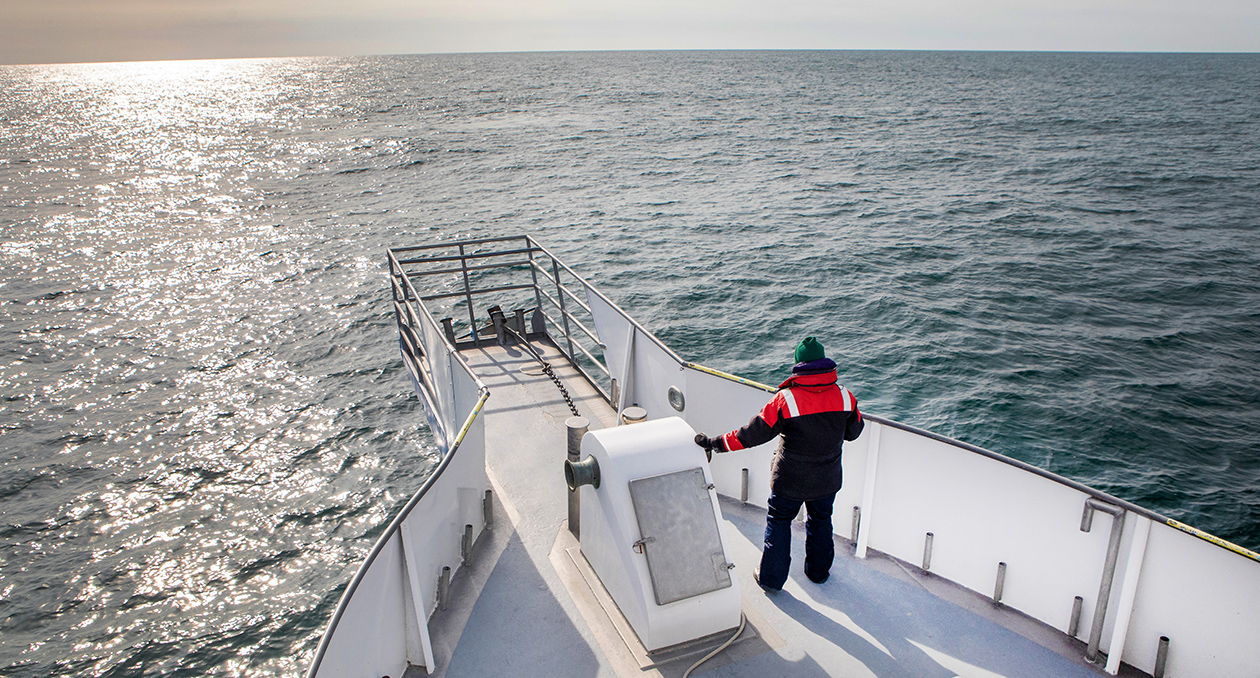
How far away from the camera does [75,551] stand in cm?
1002

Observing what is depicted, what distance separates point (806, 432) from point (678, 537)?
1009mm

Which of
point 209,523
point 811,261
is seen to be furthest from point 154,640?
point 811,261

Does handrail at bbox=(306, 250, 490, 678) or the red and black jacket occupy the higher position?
the red and black jacket

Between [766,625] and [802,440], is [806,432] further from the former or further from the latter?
[766,625]

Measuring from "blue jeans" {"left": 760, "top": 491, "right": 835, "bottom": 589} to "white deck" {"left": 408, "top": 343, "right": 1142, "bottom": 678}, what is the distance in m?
0.16

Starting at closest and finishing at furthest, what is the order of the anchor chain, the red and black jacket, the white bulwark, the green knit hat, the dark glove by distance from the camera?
1. the white bulwark
2. the green knit hat
3. the red and black jacket
4. the dark glove
5. the anchor chain

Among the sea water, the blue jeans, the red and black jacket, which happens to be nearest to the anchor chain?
the sea water

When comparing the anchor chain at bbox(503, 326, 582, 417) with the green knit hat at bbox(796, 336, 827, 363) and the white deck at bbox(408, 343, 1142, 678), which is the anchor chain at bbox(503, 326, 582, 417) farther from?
the green knit hat at bbox(796, 336, 827, 363)

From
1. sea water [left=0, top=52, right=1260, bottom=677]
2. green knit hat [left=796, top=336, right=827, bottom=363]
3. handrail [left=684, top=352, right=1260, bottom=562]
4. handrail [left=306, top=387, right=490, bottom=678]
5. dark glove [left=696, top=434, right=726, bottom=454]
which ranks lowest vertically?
→ sea water [left=0, top=52, right=1260, bottom=677]

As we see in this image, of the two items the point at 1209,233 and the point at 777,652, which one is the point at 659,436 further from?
the point at 1209,233

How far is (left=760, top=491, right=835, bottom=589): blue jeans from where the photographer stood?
15.6ft

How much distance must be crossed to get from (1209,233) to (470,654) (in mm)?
30438

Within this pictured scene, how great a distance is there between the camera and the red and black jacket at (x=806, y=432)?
435 centimetres

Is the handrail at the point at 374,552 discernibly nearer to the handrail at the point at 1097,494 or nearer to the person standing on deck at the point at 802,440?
the person standing on deck at the point at 802,440
